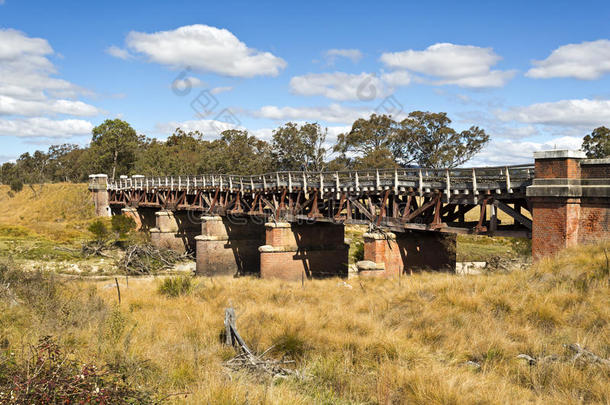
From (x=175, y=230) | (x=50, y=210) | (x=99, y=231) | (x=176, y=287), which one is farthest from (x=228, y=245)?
(x=50, y=210)

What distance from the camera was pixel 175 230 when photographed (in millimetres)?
40281

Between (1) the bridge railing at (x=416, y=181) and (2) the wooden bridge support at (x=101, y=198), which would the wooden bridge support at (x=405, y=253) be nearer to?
(1) the bridge railing at (x=416, y=181)

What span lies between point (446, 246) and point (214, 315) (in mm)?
12921

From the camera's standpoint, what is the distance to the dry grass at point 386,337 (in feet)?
22.0

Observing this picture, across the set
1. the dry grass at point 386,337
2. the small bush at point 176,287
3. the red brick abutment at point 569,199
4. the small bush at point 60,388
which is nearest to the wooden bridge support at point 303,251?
the small bush at point 176,287

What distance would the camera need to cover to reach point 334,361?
8.02 metres

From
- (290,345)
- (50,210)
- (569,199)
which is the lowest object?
(290,345)

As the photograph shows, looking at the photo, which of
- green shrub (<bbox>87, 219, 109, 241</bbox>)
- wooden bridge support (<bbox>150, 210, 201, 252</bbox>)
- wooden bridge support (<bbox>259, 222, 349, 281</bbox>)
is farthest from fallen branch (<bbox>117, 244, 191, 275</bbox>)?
wooden bridge support (<bbox>259, 222, 349, 281</bbox>)

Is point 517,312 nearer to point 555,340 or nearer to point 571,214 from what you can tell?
point 555,340

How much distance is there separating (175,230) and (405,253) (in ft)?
81.0

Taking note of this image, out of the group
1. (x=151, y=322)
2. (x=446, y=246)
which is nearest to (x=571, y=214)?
(x=446, y=246)

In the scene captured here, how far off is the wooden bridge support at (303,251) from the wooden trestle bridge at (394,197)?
2.97ft

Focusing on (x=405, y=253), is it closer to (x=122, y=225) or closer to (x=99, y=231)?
(x=99, y=231)

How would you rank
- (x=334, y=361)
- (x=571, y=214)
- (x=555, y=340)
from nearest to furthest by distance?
(x=334, y=361), (x=555, y=340), (x=571, y=214)
